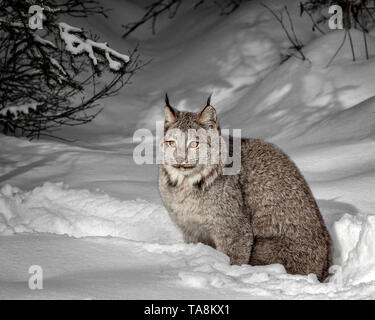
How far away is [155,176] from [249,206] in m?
2.42

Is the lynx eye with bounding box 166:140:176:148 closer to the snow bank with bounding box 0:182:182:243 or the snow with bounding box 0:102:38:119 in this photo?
the snow bank with bounding box 0:182:182:243

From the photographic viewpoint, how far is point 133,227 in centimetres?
496

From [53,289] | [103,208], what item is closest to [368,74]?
[103,208]

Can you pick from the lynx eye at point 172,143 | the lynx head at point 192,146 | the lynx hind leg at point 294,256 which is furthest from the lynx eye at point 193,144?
the lynx hind leg at point 294,256

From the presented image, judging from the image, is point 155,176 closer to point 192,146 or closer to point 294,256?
point 192,146

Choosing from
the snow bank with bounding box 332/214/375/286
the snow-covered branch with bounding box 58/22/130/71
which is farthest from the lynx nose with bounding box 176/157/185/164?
the snow-covered branch with bounding box 58/22/130/71

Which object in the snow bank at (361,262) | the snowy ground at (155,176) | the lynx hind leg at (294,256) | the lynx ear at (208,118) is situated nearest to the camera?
the snowy ground at (155,176)

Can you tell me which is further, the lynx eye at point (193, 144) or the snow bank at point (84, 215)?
the snow bank at point (84, 215)

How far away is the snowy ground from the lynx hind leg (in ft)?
0.43

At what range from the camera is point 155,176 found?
630 centimetres

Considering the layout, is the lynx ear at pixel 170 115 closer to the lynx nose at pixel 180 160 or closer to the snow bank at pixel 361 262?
the lynx nose at pixel 180 160

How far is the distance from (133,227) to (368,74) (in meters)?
4.32

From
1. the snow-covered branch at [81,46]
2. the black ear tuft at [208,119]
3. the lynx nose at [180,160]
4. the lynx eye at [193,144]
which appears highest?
the snow-covered branch at [81,46]

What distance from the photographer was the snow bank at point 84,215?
491 cm
